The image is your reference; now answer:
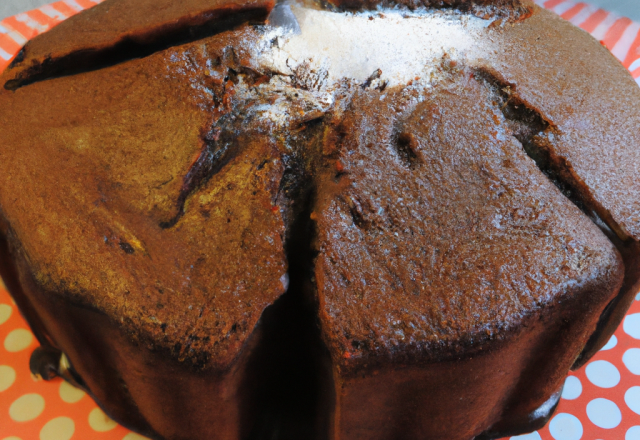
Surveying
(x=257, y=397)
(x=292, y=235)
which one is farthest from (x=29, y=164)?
(x=257, y=397)

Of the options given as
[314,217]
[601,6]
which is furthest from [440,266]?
[601,6]

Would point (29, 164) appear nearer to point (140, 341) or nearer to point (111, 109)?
point (111, 109)

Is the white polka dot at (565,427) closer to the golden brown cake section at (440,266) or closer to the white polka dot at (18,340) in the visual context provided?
the golden brown cake section at (440,266)

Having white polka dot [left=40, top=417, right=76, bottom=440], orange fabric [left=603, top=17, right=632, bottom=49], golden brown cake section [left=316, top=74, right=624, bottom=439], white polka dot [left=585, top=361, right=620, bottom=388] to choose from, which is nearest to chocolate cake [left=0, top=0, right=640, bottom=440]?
golden brown cake section [left=316, top=74, right=624, bottom=439]

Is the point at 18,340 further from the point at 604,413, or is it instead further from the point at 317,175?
the point at 604,413

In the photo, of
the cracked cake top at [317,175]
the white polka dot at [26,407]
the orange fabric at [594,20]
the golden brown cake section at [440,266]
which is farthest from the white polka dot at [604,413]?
the orange fabric at [594,20]
